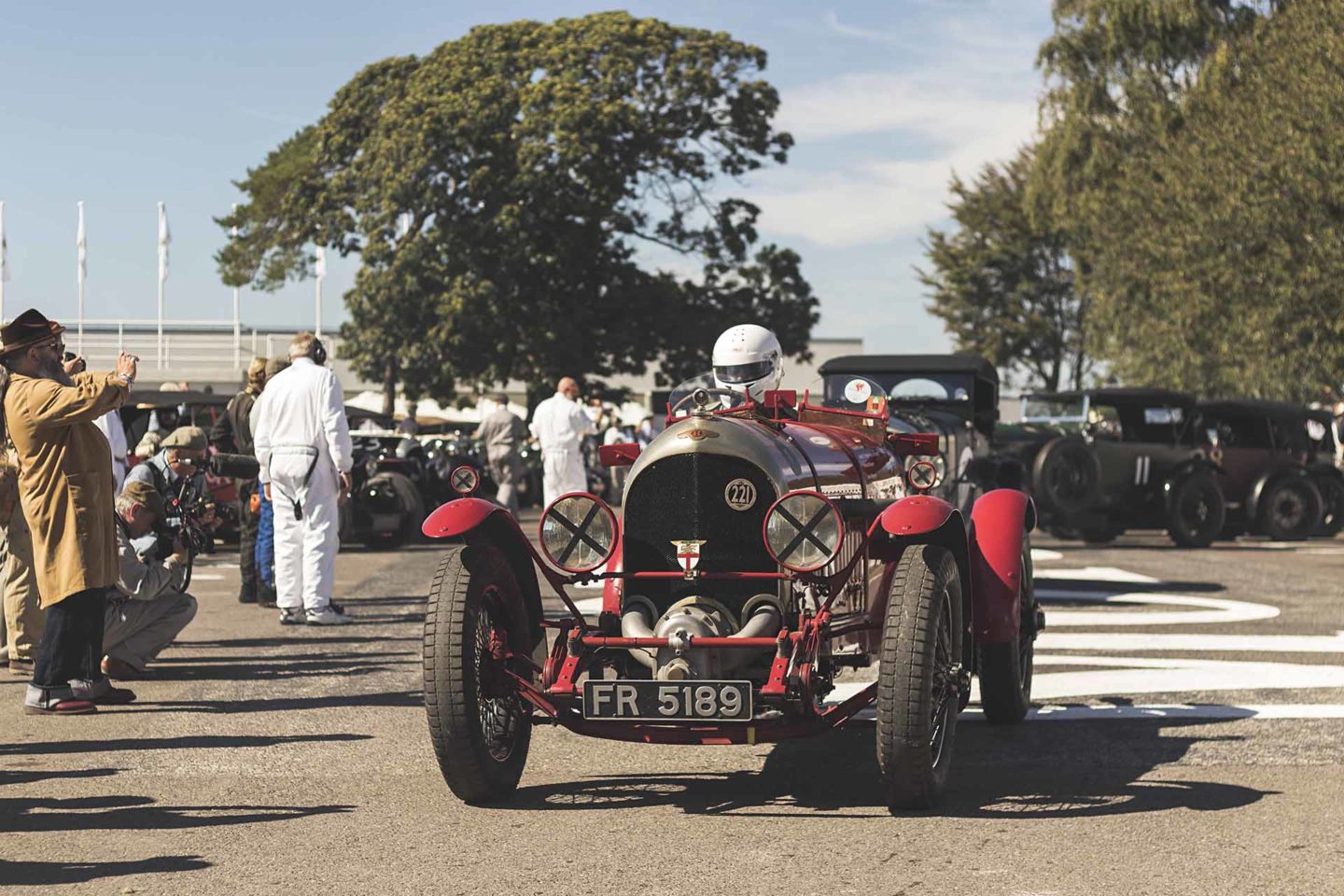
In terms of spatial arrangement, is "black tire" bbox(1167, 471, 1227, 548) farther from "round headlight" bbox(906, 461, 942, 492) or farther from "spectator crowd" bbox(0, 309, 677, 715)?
"round headlight" bbox(906, 461, 942, 492)

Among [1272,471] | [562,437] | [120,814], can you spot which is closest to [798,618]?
[120,814]

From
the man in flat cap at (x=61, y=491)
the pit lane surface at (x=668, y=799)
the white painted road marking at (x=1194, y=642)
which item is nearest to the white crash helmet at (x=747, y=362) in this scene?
the pit lane surface at (x=668, y=799)

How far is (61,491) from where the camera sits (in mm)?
8070

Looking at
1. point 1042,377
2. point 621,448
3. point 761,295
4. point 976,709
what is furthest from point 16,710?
point 1042,377

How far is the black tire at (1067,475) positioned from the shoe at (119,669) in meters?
11.8

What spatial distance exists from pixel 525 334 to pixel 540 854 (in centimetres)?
3530

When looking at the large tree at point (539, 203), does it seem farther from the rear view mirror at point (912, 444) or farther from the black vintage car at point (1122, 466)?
the rear view mirror at point (912, 444)

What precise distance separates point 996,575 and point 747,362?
1.62 metres

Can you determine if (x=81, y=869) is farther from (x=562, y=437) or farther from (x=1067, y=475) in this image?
(x=1067, y=475)

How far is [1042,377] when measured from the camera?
6094 centimetres

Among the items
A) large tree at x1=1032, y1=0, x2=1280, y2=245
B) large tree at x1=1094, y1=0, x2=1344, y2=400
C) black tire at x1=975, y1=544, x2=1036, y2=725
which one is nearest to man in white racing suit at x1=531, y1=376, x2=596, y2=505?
black tire at x1=975, y1=544, x2=1036, y2=725

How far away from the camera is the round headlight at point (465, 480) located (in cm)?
688

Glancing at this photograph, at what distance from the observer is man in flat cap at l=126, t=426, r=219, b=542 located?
10586mm

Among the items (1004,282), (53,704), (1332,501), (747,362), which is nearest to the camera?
(53,704)
